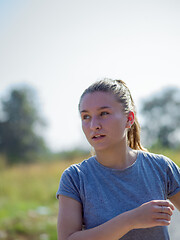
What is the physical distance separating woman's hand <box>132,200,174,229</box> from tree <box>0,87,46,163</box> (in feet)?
35.4

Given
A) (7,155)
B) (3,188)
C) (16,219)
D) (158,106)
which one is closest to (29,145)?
(7,155)

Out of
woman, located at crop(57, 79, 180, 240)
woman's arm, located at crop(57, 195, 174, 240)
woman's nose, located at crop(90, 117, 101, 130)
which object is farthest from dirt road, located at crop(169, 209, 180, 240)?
woman's nose, located at crop(90, 117, 101, 130)

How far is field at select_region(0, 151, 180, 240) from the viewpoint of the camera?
5.08 metres

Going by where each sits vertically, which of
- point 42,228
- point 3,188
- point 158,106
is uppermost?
point 158,106

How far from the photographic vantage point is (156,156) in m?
1.40

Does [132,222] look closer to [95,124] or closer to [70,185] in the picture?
[70,185]

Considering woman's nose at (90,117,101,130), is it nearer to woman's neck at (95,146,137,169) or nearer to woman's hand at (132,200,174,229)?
woman's neck at (95,146,137,169)

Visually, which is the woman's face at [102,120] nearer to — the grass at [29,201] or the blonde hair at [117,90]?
the blonde hair at [117,90]

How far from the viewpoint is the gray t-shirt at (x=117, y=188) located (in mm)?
1194

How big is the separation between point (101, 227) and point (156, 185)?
0.33 meters

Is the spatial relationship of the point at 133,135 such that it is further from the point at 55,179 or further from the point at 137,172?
the point at 55,179

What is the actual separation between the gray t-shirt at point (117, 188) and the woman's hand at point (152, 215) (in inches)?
5.4

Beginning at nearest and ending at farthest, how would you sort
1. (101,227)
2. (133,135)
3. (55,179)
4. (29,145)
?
(101,227) < (133,135) < (55,179) < (29,145)

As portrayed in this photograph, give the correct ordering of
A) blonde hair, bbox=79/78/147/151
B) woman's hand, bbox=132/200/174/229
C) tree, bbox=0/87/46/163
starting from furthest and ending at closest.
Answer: tree, bbox=0/87/46/163 → blonde hair, bbox=79/78/147/151 → woman's hand, bbox=132/200/174/229
